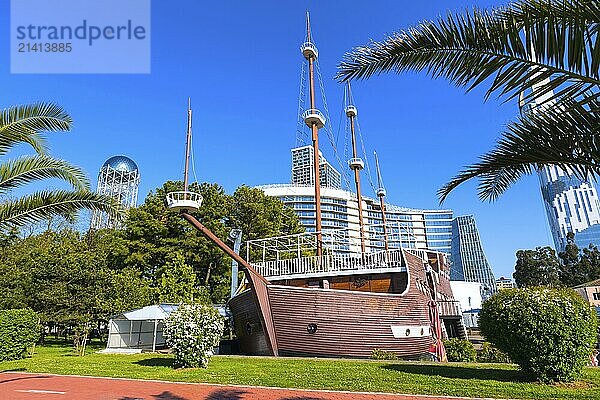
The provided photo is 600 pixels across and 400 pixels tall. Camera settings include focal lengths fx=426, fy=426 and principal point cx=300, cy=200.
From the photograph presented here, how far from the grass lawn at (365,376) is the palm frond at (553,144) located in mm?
4062

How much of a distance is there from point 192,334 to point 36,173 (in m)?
6.15

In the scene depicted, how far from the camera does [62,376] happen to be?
11359 millimetres

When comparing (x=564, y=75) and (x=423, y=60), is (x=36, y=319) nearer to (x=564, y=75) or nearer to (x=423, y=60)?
(x=423, y=60)

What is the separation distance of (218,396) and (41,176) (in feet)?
18.5

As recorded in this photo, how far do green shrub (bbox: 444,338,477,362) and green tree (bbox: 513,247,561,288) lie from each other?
5670 centimetres

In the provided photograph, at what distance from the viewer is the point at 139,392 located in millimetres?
8469

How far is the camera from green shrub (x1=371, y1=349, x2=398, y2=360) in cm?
1349

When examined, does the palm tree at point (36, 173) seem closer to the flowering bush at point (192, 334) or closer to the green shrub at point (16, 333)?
the flowering bush at point (192, 334)

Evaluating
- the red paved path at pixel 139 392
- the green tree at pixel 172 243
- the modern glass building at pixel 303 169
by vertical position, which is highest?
the modern glass building at pixel 303 169

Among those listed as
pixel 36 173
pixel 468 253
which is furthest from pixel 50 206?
pixel 468 253

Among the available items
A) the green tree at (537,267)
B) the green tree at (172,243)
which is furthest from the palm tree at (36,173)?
the green tree at (537,267)

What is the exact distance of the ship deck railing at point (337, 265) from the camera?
15.5 metres

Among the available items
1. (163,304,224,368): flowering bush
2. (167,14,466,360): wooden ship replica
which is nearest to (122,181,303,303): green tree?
(167,14,466,360): wooden ship replica

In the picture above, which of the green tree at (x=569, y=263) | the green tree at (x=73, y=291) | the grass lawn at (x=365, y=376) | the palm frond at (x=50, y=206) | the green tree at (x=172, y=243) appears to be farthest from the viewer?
the green tree at (x=569, y=263)
